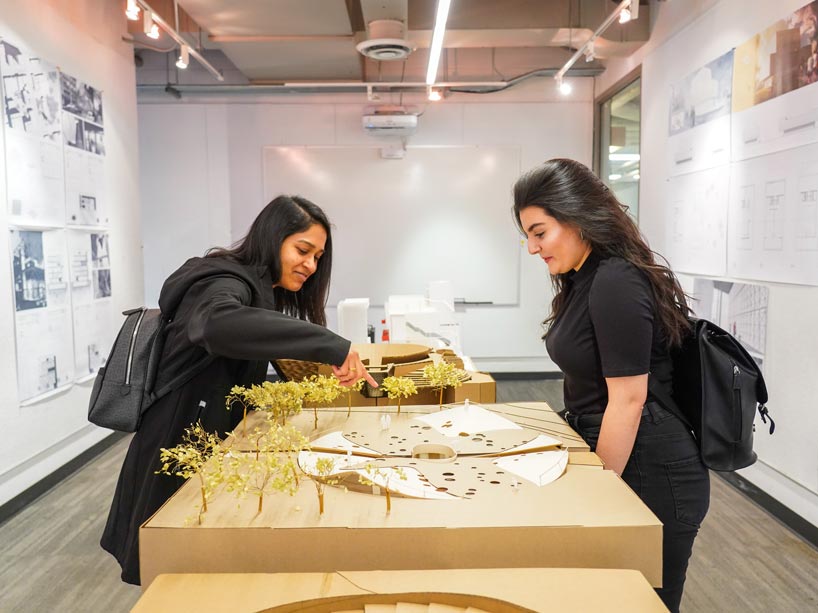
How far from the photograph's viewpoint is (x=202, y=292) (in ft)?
4.38

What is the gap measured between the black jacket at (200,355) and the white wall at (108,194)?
213 cm

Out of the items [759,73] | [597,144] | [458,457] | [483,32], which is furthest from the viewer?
[597,144]

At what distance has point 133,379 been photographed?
1341 mm

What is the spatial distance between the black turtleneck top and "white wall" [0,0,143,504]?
2.81 m

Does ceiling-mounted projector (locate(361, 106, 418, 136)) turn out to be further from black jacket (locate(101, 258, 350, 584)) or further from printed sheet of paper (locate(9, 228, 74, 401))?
black jacket (locate(101, 258, 350, 584))

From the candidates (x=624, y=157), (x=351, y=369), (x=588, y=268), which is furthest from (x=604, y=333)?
(x=624, y=157)

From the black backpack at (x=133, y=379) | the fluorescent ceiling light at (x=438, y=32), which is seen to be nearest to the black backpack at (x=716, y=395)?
the black backpack at (x=133, y=379)

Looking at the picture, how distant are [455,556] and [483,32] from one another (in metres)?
4.50

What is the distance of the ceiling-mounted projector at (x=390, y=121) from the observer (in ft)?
17.9

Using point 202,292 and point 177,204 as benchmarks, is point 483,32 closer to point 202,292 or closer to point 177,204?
point 177,204

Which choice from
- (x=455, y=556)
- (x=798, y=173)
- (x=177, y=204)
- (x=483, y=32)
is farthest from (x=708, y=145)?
(x=177, y=204)

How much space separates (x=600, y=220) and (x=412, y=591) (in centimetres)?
86

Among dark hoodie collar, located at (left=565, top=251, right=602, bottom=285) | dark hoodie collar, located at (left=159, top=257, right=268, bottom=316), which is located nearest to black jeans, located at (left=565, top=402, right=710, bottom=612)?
dark hoodie collar, located at (left=565, top=251, right=602, bottom=285)

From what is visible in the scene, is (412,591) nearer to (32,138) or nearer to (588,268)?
(588,268)
